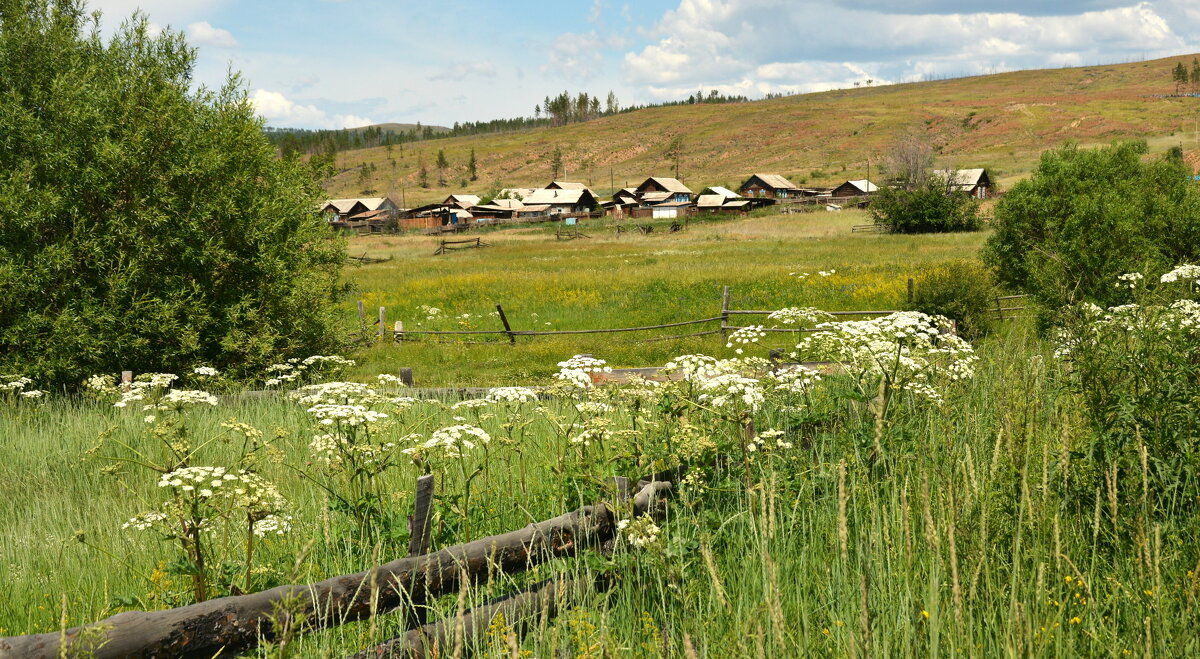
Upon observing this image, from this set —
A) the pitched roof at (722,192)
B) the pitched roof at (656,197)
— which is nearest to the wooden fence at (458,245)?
the pitched roof at (722,192)

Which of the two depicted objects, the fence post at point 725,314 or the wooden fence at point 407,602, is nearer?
the wooden fence at point 407,602

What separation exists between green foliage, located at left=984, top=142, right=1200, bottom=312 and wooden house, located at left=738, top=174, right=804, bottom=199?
241ft

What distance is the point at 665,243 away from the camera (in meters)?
54.1

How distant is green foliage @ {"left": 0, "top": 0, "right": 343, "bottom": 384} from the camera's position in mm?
11969

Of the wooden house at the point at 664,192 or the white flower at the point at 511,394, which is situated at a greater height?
the wooden house at the point at 664,192

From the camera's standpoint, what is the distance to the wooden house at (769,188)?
9650 cm

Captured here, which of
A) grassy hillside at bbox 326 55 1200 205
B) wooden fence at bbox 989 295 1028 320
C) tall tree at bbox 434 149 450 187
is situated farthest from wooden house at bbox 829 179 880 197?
tall tree at bbox 434 149 450 187

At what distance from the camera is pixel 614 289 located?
28.9 metres

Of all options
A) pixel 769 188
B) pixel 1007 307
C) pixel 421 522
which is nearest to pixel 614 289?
pixel 1007 307

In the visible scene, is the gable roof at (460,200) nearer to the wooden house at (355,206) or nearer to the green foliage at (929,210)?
the wooden house at (355,206)

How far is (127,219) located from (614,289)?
60.2ft

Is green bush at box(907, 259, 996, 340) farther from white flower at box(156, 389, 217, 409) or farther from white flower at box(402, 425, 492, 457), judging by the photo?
white flower at box(156, 389, 217, 409)

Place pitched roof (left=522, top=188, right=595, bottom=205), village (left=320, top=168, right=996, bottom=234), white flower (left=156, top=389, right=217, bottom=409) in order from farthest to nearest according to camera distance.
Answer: pitched roof (left=522, top=188, right=595, bottom=205) < village (left=320, top=168, right=996, bottom=234) < white flower (left=156, top=389, right=217, bottom=409)

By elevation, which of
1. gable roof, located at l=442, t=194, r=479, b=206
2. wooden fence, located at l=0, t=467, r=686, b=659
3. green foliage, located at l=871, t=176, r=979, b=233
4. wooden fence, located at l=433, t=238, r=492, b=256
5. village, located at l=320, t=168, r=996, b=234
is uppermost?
gable roof, located at l=442, t=194, r=479, b=206
